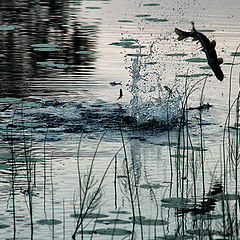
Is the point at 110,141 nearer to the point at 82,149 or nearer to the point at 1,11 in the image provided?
the point at 82,149

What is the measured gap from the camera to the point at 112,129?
6.81 m

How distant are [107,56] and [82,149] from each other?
16.9ft

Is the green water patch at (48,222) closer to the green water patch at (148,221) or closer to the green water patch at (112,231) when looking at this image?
the green water patch at (112,231)

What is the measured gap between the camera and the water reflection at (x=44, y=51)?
8.83 m

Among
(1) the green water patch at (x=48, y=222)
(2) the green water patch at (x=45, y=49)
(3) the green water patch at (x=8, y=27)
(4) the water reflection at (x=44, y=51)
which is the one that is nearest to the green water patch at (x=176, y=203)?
(1) the green water patch at (x=48, y=222)

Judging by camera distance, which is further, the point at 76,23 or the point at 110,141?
the point at 76,23

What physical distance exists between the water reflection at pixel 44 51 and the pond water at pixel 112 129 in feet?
0.08

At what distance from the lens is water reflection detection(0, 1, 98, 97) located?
348 inches

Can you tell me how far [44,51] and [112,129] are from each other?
489 cm

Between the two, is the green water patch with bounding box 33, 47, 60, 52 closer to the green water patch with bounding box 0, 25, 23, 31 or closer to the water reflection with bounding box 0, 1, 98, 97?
the water reflection with bounding box 0, 1, 98, 97

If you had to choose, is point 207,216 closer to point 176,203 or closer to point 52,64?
point 176,203

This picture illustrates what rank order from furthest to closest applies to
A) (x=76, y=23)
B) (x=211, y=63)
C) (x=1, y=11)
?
(x=1, y=11) < (x=76, y=23) < (x=211, y=63)

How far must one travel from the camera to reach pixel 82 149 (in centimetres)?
609

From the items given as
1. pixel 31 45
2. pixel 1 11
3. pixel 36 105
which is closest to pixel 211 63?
pixel 36 105
